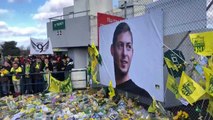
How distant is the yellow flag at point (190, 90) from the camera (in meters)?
5.06

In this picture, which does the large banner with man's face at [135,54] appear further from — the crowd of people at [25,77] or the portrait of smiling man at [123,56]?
the crowd of people at [25,77]

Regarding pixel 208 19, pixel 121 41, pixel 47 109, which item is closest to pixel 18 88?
pixel 47 109

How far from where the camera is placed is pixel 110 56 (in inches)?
356

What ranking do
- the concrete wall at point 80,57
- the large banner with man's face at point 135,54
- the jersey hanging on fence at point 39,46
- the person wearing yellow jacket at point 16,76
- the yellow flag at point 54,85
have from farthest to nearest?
the concrete wall at point 80,57 < the jersey hanging on fence at point 39,46 < the person wearing yellow jacket at point 16,76 < the yellow flag at point 54,85 < the large banner with man's face at point 135,54

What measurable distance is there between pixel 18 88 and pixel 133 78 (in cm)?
644

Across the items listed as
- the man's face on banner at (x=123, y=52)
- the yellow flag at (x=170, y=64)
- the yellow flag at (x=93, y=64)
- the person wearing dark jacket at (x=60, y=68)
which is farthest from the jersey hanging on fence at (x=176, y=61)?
the person wearing dark jacket at (x=60, y=68)

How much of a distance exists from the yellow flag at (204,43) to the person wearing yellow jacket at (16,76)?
8.86 meters

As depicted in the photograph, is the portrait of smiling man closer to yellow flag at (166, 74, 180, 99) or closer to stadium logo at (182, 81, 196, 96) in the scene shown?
yellow flag at (166, 74, 180, 99)

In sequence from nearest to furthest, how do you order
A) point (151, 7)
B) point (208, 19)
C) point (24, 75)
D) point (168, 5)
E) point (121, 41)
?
point (208, 19)
point (168, 5)
point (151, 7)
point (121, 41)
point (24, 75)

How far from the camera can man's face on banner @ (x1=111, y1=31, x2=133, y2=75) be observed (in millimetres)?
7789

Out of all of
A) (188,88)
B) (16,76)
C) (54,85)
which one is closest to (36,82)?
(16,76)

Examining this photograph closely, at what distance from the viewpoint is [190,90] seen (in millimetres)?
5203

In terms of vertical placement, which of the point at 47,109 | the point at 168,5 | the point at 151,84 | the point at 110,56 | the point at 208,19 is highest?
the point at 168,5

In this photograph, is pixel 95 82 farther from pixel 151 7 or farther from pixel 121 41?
pixel 151 7
